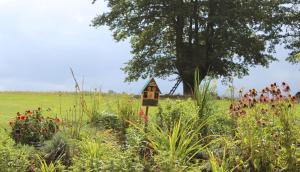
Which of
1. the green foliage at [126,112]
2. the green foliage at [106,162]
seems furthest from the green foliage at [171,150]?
the green foliage at [126,112]

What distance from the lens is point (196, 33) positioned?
30.5 m

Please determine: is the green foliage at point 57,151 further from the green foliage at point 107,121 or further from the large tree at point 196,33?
the large tree at point 196,33

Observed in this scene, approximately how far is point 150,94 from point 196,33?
21245mm

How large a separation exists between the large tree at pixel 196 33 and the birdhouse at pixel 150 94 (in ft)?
61.1

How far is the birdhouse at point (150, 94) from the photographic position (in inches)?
377

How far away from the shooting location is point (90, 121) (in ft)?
39.2

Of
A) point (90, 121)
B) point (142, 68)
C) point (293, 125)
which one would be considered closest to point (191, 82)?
point (142, 68)

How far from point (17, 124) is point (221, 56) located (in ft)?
66.3

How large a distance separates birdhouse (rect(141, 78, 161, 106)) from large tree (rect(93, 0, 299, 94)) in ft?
61.1

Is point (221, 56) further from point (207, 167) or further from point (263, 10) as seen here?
point (207, 167)

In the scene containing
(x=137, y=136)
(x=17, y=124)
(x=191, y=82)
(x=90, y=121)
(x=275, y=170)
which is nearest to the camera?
(x=275, y=170)

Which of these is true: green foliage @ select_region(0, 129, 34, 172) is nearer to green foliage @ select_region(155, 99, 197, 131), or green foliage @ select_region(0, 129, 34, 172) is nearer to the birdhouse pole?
green foliage @ select_region(155, 99, 197, 131)

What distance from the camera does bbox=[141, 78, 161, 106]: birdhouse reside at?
9.58 m

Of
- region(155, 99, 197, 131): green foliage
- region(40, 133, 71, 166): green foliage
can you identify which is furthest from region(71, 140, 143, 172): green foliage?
region(155, 99, 197, 131): green foliage
